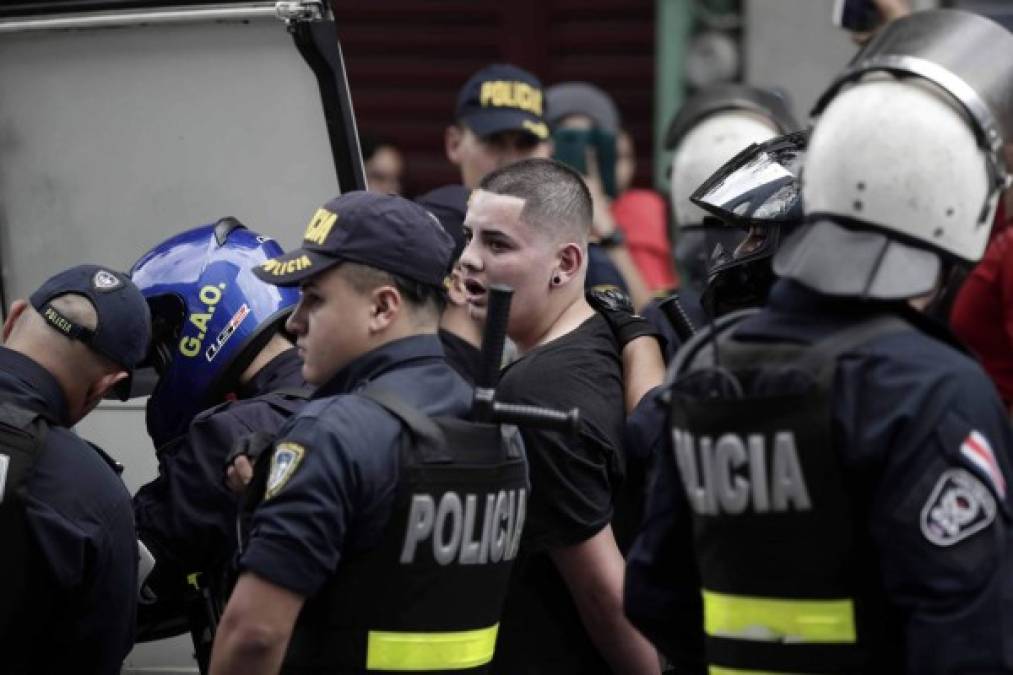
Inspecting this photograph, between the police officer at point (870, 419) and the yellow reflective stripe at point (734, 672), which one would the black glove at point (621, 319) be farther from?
the yellow reflective stripe at point (734, 672)

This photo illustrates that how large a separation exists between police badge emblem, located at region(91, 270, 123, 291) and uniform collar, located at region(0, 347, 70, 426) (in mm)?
212

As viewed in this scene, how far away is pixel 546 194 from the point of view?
4.70 m

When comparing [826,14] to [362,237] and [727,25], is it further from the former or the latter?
[362,237]

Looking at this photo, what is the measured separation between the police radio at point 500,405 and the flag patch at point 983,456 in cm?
82

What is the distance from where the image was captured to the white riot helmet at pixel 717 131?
6.36m

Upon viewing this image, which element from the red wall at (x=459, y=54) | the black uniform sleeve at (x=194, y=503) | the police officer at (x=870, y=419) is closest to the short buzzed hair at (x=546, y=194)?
the black uniform sleeve at (x=194, y=503)

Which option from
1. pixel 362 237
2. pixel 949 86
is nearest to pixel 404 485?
pixel 362 237

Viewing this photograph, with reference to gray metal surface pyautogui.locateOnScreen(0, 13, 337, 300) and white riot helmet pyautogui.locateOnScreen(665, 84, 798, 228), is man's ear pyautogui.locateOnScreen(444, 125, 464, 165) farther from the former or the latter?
gray metal surface pyautogui.locateOnScreen(0, 13, 337, 300)

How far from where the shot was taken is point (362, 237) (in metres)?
3.89

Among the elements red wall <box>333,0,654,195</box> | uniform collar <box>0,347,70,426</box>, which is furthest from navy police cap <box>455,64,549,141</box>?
red wall <box>333,0,654,195</box>

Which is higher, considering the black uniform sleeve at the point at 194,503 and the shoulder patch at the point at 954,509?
the shoulder patch at the point at 954,509

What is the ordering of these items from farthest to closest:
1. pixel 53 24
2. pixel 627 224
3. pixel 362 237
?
pixel 627 224, pixel 53 24, pixel 362 237

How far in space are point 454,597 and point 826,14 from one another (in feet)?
24.9

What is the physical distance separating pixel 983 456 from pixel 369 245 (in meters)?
1.32
